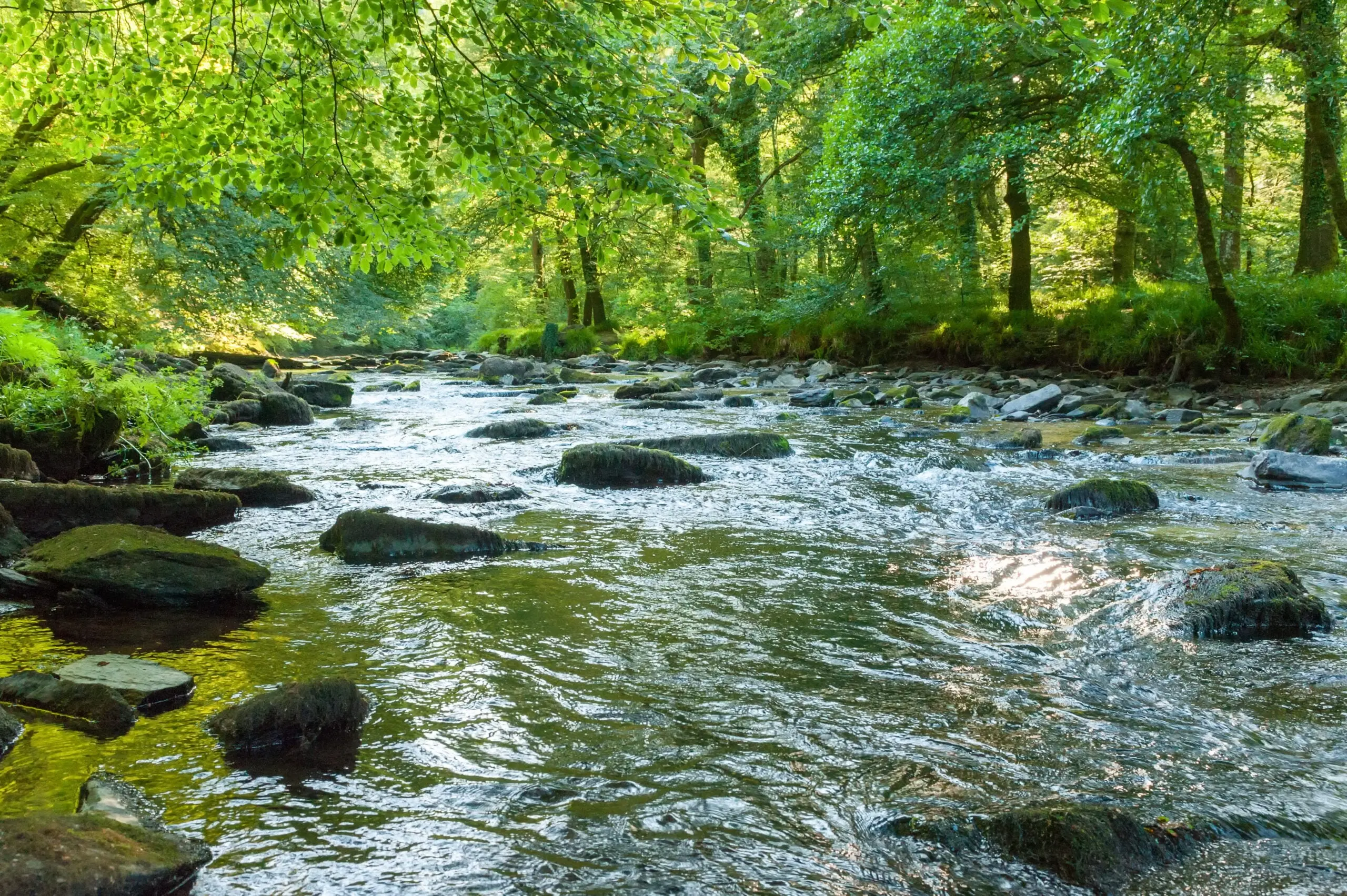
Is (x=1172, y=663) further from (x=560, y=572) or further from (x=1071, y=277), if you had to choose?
(x=1071, y=277)

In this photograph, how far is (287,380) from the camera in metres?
20.4

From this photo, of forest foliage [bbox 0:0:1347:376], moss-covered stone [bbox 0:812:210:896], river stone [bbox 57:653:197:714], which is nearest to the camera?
moss-covered stone [bbox 0:812:210:896]

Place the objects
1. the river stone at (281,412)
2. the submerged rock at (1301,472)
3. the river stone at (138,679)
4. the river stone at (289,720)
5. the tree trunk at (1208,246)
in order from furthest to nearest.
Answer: the river stone at (281,412) < the tree trunk at (1208,246) < the submerged rock at (1301,472) < the river stone at (138,679) < the river stone at (289,720)

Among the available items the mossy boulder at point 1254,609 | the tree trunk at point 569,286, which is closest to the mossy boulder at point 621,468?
the mossy boulder at point 1254,609

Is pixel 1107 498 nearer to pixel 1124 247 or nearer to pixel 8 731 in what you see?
pixel 8 731

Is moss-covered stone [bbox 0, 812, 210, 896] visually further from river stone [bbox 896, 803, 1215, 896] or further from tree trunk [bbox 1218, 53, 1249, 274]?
tree trunk [bbox 1218, 53, 1249, 274]

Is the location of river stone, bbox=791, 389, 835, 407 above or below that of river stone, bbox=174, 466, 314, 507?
above

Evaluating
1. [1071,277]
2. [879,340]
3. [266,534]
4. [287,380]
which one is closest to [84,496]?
[266,534]

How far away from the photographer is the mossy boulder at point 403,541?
617cm

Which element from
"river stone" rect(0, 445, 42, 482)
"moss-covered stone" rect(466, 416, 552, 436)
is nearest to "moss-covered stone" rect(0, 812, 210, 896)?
"river stone" rect(0, 445, 42, 482)

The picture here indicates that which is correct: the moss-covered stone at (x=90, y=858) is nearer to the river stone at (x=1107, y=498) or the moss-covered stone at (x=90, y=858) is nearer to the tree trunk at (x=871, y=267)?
the river stone at (x=1107, y=498)

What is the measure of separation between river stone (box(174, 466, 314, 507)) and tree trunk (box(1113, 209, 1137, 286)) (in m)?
19.2

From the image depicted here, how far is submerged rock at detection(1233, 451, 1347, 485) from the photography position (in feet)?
26.5

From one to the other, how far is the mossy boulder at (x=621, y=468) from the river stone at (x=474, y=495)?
81 cm
